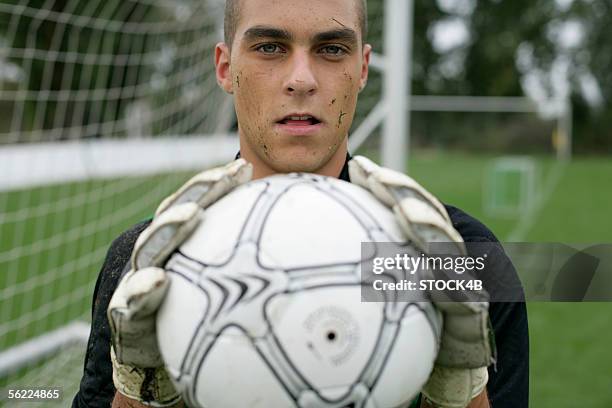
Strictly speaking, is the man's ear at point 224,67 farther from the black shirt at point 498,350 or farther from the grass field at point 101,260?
the grass field at point 101,260

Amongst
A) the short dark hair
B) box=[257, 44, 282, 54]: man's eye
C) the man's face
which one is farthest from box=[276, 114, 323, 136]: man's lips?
the short dark hair

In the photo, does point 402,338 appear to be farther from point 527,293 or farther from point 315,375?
point 527,293

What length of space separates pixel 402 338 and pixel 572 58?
3374cm

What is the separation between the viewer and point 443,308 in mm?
1220

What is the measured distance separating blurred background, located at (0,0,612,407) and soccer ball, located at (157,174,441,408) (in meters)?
2.27

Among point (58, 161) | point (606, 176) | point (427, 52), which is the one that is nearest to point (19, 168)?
point (58, 161)

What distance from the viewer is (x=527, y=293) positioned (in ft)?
7.02

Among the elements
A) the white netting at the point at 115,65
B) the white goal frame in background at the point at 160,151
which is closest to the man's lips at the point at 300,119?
the white goal frame in background at the point at 160,151

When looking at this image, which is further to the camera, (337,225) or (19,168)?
(19,168)

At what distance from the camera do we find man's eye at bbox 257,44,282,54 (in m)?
1.71

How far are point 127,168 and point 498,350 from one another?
10163 mm

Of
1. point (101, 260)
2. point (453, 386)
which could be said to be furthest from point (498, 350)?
point (101, 260)

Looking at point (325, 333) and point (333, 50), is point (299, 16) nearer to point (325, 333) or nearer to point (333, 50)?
point (333, 50)

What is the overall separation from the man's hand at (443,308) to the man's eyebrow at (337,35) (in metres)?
0.47
